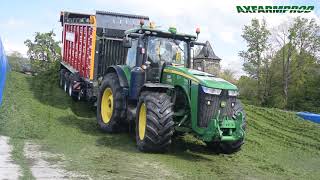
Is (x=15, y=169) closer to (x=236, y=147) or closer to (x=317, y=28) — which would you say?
(x=236, y=147)

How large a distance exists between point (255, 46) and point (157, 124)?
39.3 metres

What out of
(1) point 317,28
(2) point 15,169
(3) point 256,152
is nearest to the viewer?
(2) point 15,169

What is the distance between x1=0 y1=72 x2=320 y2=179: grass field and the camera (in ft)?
24.4

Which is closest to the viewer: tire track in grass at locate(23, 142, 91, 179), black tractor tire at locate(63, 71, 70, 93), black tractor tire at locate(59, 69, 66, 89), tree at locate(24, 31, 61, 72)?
tire track in grass at locate(23, 142, 91, 179)

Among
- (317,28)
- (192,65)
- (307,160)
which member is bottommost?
(307,160)

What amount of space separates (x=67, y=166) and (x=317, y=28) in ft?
141

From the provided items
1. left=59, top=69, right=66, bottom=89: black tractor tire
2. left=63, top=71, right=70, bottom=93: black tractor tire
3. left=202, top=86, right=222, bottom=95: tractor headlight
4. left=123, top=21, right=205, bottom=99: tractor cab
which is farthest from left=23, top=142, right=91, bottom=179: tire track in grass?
left=59, top=69, right=66, bottom=89: black tractor tire

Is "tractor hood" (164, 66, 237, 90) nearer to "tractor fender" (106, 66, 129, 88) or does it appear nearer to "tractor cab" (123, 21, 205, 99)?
"tractor cab" (123, 21, 205, 99)

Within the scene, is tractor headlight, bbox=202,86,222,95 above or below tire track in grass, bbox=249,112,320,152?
above

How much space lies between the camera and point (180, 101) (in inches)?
360

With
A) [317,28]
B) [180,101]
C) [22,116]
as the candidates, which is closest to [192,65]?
[180,101]

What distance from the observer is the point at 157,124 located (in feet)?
27.7

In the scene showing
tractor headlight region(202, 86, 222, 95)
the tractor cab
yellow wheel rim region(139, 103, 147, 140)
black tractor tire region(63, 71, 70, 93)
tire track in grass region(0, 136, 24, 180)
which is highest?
the tractor cab

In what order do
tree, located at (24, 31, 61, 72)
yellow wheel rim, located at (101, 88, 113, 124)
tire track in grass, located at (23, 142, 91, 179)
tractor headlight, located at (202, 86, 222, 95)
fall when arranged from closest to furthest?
tire track in grass, located at (23, 142, 91, 179)
tractor headlight, located at (202, 86, 222, 95)
yellow wheel rim, located at (101, 88, 113, 124)
tree, located at (24, 31, 61, 72)
